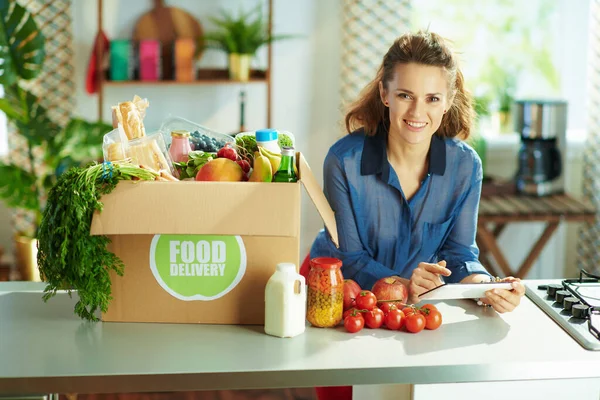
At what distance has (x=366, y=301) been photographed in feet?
5.58

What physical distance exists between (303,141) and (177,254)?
317 centimetres

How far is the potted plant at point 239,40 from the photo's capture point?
14.3 feet

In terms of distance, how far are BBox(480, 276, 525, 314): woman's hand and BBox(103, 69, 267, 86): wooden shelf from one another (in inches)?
113

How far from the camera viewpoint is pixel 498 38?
4918 millimetres

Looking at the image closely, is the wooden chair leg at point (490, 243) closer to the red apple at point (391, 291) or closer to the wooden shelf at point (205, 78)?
the wooden shelf at point (205, 78)

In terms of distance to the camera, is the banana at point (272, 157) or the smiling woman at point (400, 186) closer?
the banana at point (272, 157)

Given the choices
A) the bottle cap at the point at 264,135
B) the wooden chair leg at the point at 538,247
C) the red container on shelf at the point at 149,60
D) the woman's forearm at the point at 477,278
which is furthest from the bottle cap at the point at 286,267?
the red container on shelf at the point at 149,60

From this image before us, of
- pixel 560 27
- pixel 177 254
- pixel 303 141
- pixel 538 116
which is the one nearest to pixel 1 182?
pixel 303 141

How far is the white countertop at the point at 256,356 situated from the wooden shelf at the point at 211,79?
9.13 feet

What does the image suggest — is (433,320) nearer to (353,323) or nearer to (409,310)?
(409,310)

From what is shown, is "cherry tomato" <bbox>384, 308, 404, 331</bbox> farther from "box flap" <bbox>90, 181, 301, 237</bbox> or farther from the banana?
the banana

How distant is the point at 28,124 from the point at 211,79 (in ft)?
3.66

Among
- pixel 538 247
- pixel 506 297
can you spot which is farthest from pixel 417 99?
pixel 538 247

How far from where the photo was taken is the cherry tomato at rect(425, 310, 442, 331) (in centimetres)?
168
